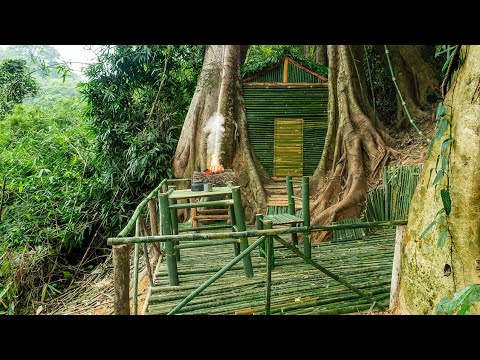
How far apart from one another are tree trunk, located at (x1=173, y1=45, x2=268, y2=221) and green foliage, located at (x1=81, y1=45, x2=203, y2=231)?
A: 52 centimetres

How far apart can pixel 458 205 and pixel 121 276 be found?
229 centimetres

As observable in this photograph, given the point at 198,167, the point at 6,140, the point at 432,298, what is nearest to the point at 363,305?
the point at 432,298

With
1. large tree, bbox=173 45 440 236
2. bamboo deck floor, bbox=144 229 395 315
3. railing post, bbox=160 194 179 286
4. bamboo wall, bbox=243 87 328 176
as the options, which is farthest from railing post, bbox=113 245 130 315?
bamboo wall, bbox=243 87 328 176

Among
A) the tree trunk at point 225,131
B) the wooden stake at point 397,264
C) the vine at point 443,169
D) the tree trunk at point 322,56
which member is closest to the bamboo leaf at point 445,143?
the vine at point 443,169

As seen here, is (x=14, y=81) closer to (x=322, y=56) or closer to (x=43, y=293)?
(x=43, y=293)

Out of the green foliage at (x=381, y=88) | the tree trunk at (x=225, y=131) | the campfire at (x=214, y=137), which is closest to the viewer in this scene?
the campfire at (x=214, y=137)

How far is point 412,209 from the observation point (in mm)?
2758

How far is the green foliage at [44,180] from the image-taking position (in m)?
7.30

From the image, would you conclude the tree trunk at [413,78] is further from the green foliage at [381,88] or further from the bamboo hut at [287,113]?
the bamboo hut at [287,113]

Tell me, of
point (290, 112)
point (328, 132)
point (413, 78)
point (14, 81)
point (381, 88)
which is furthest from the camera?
point (14, 81)

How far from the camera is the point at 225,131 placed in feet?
24.8

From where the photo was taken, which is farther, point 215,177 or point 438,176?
point 215,177

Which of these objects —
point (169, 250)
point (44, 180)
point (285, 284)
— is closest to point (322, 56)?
point (44, 180)

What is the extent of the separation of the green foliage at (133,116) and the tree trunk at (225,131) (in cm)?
52
